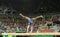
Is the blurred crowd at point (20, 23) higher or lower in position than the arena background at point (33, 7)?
lower

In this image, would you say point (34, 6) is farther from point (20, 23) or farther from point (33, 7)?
point (20, 23)

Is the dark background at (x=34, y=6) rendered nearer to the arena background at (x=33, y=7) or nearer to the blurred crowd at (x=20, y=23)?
the arena background at (x=33, y=7)

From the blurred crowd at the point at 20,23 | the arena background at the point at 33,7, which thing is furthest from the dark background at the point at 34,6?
the blurred crowd at the point at 20,23

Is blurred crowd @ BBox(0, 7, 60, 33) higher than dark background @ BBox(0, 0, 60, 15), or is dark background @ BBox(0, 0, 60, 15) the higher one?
dark background @ BBox(0, 0, 60, 15)

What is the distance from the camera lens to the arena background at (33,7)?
172 inches

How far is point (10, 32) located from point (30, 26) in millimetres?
558

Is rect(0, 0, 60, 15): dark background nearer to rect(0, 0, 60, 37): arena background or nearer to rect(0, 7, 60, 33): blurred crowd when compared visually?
rect(0, 0, 60, 37): arena background

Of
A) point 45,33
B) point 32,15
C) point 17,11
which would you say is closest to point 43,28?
point 45,33

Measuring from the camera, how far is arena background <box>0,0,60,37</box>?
14.3ft

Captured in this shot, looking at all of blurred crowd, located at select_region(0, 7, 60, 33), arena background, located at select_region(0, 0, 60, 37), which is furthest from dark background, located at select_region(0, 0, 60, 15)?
blurred crowd, located at select_region(0, 7, 60, 33)

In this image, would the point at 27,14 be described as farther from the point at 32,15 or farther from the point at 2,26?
the point at 2,26

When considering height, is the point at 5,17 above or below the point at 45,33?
above

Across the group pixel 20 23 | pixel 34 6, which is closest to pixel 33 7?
pixel 34 6

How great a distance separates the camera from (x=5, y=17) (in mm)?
4402
